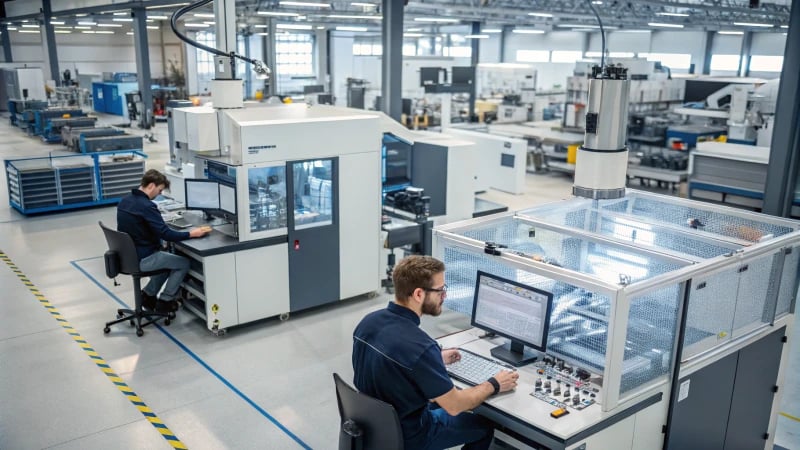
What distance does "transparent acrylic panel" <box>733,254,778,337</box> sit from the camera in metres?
3.68

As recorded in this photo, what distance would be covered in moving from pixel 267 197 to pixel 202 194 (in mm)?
689

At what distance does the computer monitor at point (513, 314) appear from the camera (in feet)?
10.8

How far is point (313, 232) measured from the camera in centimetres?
622

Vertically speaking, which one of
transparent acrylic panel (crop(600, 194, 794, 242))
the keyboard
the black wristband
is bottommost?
the keyboard

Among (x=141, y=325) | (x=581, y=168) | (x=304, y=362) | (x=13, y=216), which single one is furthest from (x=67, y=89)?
(x=581, y=168)

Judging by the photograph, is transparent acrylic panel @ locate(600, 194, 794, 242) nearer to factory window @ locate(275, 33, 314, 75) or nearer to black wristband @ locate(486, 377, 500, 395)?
black wristband @ locate(486, 377, 500, 395)

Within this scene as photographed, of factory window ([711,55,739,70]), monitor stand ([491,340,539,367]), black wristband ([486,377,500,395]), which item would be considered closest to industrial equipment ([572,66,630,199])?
monitor stand ([491,340,539,367])

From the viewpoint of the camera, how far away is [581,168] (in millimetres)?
3432

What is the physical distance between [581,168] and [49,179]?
9.38m

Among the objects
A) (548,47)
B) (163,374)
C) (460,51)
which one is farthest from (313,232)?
(460,51)

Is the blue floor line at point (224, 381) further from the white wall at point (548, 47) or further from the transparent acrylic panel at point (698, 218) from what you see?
the white wall at point (548, 47)

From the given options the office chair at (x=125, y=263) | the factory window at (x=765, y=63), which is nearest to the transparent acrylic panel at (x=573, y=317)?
the office chair at (x=125, y=263)

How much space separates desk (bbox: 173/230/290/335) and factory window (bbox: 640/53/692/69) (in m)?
23.0

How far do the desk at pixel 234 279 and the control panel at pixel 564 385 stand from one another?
10.7 feet
